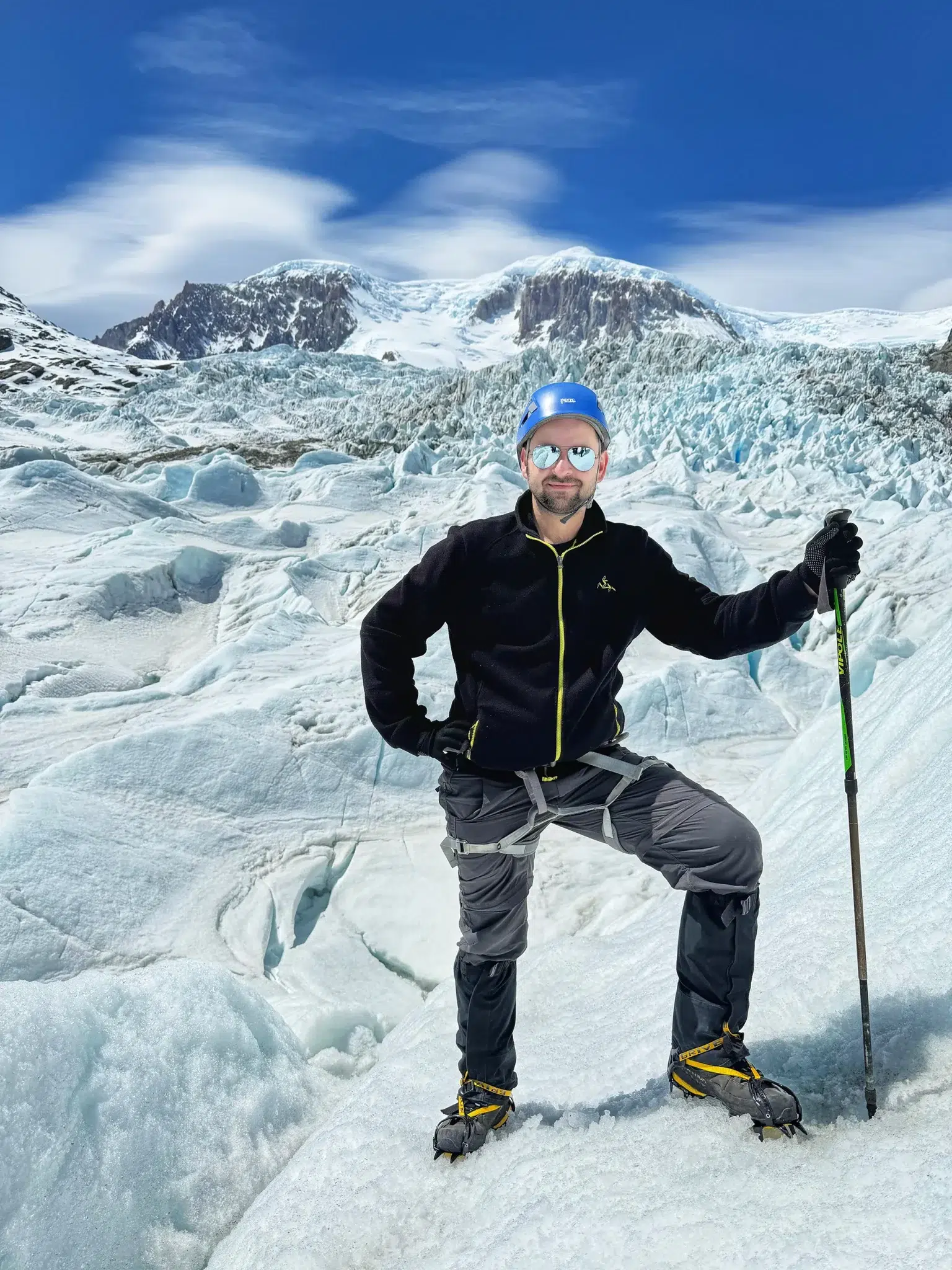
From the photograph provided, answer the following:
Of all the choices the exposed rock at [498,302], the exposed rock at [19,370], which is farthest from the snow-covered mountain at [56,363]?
the exposed rock at [498,302]

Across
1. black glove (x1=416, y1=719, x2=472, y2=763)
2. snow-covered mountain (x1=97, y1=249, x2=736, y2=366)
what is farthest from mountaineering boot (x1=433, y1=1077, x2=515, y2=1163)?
snow-covered mountain (x1=97, y1=249, x2=736, y2=366)

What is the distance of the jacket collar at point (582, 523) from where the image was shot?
1965 mm

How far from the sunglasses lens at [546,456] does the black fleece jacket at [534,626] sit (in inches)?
4.9

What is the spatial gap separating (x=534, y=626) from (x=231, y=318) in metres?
170

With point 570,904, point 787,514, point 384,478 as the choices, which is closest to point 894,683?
point 570,904

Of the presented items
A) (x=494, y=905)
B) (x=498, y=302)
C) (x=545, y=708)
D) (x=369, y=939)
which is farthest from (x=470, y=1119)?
(x=498, y=302)

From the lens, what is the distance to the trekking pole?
1673 millimetres

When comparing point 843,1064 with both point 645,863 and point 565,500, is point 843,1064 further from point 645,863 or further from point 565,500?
point 565,500

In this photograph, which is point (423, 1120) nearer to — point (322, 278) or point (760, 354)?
point (760, 354)

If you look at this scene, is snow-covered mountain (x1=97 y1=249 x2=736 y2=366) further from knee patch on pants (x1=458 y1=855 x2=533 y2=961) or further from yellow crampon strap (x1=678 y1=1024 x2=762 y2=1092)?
yellow crampon strap (x1=678 y1=1024 x2=762 y2=1092)

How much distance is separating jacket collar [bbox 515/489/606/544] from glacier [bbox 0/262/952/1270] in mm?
1270

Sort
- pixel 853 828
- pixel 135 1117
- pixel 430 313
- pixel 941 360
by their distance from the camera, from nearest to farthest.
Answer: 1. pixel 853 828
2. pixel 135 1117
3. pixel 941 360
4. pixel 430 313

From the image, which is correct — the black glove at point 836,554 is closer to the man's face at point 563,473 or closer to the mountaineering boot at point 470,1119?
the man's face at point 563,473

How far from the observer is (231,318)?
508ft
